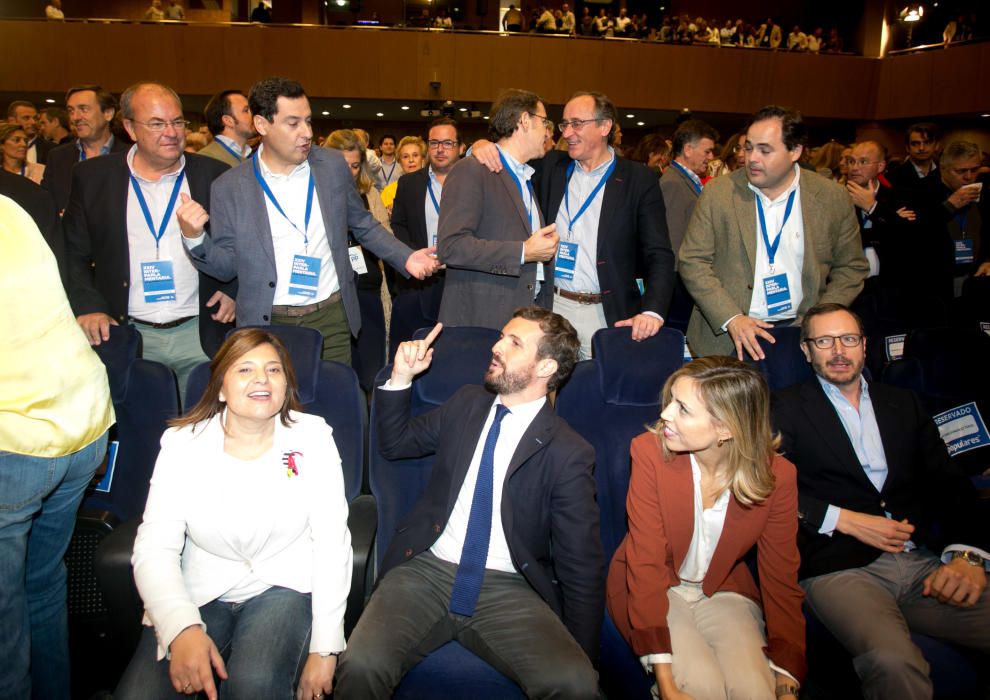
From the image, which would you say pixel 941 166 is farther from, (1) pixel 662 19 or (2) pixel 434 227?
(1) pixel 662 19

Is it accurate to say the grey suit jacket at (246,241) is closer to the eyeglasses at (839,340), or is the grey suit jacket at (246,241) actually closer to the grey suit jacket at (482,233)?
the grey suit jacket at (482,233)

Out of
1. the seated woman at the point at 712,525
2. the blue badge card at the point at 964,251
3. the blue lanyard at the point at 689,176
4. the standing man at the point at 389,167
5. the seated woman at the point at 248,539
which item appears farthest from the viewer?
the standing man at the point at 389,167

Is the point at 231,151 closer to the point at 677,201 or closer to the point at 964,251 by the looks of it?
the point at 677,201

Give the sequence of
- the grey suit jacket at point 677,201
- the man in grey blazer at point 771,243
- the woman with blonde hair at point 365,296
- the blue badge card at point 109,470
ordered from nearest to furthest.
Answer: the blue badge card at point 109,470
the man in grey blazer at point 771,243
the woman with blonde hair at point 365,296
the grey suit jacket at point 677,201

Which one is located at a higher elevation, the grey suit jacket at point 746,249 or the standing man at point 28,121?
the standing man at point 28,121

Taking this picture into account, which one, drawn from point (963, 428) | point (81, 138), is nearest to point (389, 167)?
point (81, 138)

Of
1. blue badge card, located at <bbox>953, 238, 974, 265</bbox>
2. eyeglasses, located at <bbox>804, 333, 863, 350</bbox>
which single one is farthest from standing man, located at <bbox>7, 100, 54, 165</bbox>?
blue badge card, located at <bbox>953, 238, 974, 265</bbox>

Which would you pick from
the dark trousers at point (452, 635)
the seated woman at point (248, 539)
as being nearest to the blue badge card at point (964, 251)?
the dark trousers at point (452, 635)

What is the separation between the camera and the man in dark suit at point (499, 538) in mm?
1727

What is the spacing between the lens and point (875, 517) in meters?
2.12

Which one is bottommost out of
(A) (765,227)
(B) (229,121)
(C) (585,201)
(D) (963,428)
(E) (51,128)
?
(D) (963,428)

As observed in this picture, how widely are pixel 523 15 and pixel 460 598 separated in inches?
570

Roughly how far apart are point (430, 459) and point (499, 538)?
36 cm

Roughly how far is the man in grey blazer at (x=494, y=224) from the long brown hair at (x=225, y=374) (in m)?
0.94
